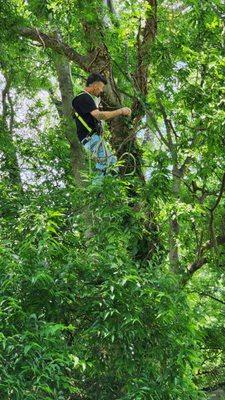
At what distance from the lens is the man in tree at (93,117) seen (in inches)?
212

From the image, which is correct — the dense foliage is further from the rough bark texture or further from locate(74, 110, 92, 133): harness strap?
locate(74, 110, 92, 133): harness strap

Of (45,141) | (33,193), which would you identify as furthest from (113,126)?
(45,141)

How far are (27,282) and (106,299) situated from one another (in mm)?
556

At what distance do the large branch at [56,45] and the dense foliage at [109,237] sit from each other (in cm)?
2

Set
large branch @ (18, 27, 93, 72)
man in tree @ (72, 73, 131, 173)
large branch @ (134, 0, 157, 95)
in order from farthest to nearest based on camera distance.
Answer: large branch @ (18, 27, 93, 72) → large branch @ (134, 0, 157, 95) → man in tree @ (72, 73, 131, 173)

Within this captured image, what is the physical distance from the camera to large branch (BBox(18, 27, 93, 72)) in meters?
6.77

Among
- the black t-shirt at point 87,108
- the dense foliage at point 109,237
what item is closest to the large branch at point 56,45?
the dense foliage at point 109,237

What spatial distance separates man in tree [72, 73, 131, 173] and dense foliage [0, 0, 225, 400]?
340 mm

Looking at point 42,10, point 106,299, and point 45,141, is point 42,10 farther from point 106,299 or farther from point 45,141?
point 106,299

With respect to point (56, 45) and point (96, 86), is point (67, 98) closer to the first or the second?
point (56, 45)

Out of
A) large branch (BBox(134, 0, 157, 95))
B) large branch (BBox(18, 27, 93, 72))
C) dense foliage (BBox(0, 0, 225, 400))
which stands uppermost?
large branch (BBox(18, 27, 93, 72))

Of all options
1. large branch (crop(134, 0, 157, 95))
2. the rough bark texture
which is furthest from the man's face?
the rough bark texture

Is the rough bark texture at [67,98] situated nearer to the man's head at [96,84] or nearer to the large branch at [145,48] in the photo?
the large branch at [145,48]

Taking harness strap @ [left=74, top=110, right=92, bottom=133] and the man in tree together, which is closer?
the man in tree
